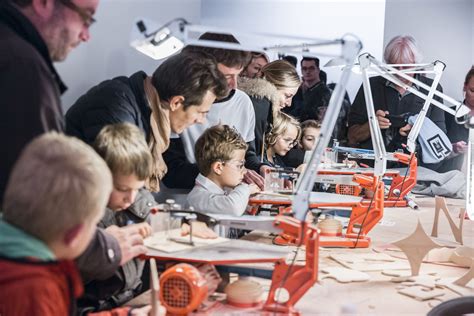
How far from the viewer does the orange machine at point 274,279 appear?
159 centimetres

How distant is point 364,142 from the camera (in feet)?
13.0

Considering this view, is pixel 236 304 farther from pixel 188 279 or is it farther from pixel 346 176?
pixel 346 176

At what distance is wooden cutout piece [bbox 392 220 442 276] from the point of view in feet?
7.29

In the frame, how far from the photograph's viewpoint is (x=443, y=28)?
13.5 ft

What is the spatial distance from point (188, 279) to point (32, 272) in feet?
1.59

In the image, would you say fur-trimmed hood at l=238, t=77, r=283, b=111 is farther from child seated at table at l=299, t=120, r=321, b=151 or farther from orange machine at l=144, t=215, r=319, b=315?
orange machine at l=144, t=215, r=319, b=315

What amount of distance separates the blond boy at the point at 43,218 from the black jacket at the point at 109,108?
0.52 m

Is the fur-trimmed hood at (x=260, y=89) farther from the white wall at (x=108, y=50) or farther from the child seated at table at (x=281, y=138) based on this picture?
the white wall at (x=108, y=50)

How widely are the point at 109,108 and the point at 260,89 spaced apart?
1743 mm

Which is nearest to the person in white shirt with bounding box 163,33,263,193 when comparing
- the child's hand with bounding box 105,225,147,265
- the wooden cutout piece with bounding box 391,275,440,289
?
the child's hand with bounding box 105,225,147,265

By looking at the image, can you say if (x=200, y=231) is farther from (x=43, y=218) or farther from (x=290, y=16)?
(x=290, y=16)

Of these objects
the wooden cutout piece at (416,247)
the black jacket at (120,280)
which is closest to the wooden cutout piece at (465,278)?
the wooden cutout piece at (416,247)

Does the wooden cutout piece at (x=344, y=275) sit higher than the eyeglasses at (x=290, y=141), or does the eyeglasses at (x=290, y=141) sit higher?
the eyeglasses at (x=290, y=141)

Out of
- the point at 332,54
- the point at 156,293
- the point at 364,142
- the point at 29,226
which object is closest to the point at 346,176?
the point at 364,142
